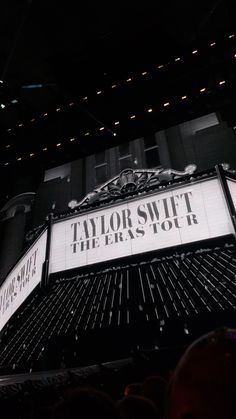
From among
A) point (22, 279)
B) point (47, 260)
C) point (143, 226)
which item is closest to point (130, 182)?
point (143, 226)

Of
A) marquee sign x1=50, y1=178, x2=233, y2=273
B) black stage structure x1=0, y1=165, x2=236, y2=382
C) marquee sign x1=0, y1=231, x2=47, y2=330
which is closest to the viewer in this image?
marquee sign x1=50, y1=178, x2=233, y2=273

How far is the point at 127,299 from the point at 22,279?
2.21 meters

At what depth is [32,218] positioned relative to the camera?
8.66 metres

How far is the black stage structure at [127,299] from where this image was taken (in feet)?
12.1

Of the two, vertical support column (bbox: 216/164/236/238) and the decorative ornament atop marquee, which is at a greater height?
the decorative ornament atop marquee

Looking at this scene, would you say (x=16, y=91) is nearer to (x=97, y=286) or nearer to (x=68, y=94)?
(x=68, y=94)

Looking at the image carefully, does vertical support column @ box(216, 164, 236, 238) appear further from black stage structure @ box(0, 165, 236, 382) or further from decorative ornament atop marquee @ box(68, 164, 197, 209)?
decorative ornament atop marquee @ box(68, 164, 197, 209)

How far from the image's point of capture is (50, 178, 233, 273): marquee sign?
11.4ft

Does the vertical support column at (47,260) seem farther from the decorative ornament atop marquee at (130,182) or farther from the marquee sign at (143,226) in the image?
the decorative ornament atop marquee at (130,182)

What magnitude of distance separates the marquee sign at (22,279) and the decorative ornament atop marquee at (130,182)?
81 centimetres

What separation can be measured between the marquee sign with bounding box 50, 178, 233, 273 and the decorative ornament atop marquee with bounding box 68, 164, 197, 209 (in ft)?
0.69

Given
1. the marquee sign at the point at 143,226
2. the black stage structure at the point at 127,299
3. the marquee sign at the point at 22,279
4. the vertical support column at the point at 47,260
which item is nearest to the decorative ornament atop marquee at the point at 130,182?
the black stage structure at the point at 127,299

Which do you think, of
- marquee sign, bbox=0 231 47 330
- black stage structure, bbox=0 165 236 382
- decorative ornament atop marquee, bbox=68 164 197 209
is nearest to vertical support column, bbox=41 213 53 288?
black stage structure, bbox=0 165 236 382

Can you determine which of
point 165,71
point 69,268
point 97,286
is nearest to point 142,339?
point 97,286
